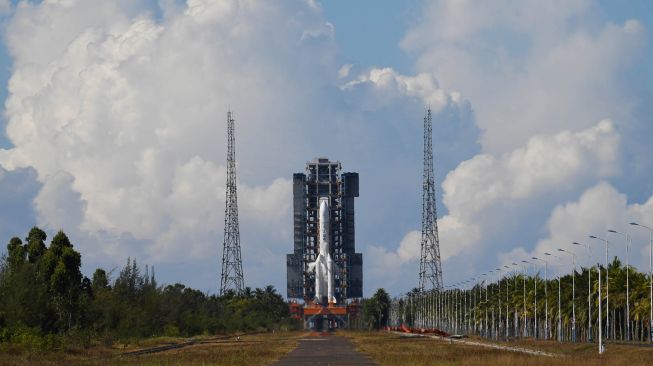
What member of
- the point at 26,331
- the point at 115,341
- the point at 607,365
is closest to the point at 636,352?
the point at 607,365

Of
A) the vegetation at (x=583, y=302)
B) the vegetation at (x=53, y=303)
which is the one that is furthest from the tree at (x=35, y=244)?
the vegetation at (x=583, y=302)

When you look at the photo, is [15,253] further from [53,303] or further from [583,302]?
[583,302]

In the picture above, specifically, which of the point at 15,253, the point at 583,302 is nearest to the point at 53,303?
the point at 15,253

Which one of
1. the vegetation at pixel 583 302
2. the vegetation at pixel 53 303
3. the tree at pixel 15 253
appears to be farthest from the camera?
the vegetation at pixel 583 302

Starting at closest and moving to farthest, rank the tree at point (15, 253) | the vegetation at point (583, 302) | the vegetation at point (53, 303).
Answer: the vegetation at point (53, 303), the tree at point (15, 253), the vegetation at point (583, 302)

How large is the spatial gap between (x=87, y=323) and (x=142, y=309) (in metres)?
29.6

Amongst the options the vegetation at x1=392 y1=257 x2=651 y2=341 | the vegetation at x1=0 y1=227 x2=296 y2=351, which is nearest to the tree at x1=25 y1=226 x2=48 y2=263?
the vegetation at x1=0 y1=227 x2=296 y2=351

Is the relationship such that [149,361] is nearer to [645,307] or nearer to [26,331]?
[26,331]

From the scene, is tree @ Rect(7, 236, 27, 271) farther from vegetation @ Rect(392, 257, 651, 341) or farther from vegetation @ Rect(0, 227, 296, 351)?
vegetation @ Rect(392, 257, 651, 341)

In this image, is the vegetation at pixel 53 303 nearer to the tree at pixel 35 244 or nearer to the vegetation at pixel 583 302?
the tree at pixel 35 244

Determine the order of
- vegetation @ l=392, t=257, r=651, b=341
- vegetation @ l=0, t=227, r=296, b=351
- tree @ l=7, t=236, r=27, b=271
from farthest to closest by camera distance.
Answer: vegetation @ l=392, t=257, r=651, b=341, tree @ l=7, t=236, r=27, b=271, vegetation @ l=0, t=227, r=296, b=351

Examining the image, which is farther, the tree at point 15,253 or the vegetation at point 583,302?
the vegetation at point 583,302

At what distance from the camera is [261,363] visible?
79875 mm

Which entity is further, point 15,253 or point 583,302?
point 583,302
